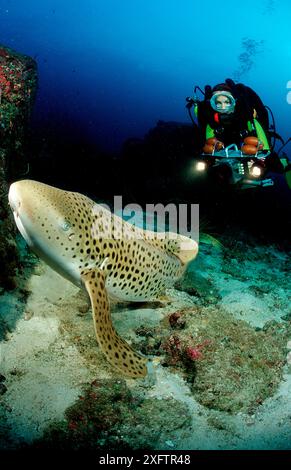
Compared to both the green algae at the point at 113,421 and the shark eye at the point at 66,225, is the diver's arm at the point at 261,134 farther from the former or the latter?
the green algae at the point at 113,421

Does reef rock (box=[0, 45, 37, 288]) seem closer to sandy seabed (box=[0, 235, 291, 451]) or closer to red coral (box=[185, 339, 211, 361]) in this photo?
sandy seabed (box=[0, 235, 291, 451])

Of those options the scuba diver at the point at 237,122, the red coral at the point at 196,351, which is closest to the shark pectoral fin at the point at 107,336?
the red coral at the point at 196,351

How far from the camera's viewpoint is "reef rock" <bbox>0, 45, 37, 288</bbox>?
4.23 metres

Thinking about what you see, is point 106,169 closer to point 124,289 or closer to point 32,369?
point 124,289

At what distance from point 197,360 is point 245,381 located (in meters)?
0.55

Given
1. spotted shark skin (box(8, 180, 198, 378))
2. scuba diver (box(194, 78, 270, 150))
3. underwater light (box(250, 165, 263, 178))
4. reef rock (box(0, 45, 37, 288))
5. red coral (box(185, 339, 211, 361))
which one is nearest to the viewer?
spotted shark skin (box(8, 180, 198, 378))

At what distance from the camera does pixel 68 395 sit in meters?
3.18

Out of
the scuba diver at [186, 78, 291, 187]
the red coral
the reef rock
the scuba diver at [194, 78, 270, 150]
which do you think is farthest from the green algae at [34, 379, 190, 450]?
the scuba diver at [194, 78, 270, 150]

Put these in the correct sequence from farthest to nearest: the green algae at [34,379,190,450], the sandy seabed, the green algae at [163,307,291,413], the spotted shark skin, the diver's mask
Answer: the diver's mask → the green algae at [163,307,291,413] → the spotted shark skin → the sandy seabed → the green algae at [34,379,190,450]

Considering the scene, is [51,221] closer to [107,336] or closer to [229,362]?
[107,336]

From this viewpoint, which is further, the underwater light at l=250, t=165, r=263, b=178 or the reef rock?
the underwater light at l=250, t=165, r=263, b=178

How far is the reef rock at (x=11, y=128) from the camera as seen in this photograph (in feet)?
13.9

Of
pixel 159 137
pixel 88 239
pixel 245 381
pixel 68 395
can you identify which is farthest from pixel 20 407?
pixel 159 137

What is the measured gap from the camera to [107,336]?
327 cm
